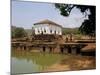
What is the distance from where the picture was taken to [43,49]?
2463 mm

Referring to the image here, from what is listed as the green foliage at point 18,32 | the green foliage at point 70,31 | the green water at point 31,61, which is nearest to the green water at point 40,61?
the green water at point 31,61

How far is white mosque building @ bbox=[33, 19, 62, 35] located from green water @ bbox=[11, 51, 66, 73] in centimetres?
27

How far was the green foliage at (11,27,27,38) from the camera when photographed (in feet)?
7.64

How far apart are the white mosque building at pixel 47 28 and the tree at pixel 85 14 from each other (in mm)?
185

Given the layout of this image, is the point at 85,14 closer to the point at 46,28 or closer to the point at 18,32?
the point at 46,28

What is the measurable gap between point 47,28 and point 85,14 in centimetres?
54

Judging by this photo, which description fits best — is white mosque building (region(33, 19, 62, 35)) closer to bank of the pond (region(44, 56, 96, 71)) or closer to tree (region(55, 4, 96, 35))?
tree (region(55, 4, 96, 35))

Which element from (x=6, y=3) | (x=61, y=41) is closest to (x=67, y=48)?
(x=61, y=41)

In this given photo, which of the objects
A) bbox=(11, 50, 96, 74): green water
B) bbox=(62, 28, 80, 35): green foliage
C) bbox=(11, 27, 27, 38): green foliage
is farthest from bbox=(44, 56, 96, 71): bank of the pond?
bbox=(11, 27, 27, 38): green foliage

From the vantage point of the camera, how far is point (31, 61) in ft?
7.86

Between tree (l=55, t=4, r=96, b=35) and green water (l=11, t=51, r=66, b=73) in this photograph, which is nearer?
green water (l=11, t=51, r=66, b=73)

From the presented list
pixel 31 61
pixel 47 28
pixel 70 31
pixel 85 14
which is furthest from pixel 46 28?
pixel 85 14

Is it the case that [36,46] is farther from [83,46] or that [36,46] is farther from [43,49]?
[83,46]

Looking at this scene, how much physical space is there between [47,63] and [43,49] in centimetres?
→ 17
